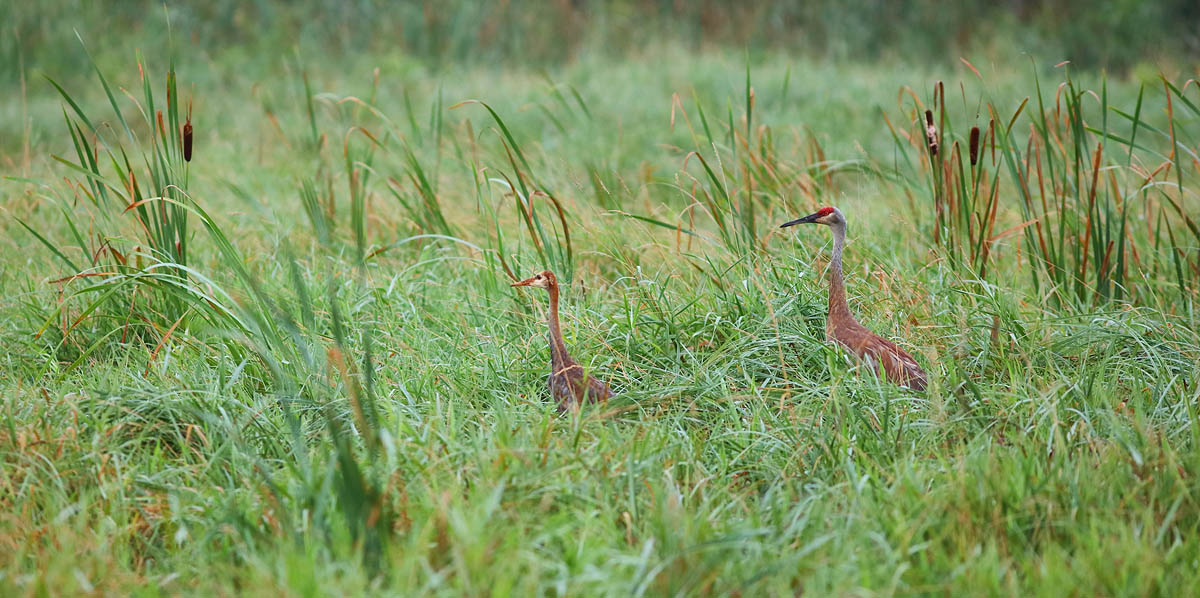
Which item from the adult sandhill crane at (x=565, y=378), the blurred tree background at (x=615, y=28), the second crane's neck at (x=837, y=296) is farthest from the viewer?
the blurred tree background at (x=615, y=28)

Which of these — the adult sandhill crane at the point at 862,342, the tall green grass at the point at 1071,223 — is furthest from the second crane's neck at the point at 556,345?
the tall green grass at the point at 1071,223

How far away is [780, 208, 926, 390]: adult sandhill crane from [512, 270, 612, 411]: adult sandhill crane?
0.80 meters

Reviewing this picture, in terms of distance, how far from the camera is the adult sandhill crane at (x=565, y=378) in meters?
2.89

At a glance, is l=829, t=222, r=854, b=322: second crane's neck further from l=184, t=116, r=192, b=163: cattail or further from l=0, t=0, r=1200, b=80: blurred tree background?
l=0, t=0, r=1200, b=80: blurred tree background

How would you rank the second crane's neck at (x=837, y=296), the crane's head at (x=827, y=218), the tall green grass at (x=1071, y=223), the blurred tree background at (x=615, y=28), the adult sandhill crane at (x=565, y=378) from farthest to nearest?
the blurred tree background at (x=615, y=28) < the tall green grass at (x=1071, y=223) < the crane's head at (x=827, y=218) < the second crane's neck at (x=837, y=296) < the adult sandhill crane at (x=565, y=378)

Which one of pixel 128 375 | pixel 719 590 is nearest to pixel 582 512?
pixel 719 590

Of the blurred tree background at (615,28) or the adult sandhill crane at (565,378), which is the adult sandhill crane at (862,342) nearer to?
the adult sandhill crane at (565,378)

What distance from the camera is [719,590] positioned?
2.11m

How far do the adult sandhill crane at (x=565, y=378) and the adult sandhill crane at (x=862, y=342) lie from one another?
2.63 feet

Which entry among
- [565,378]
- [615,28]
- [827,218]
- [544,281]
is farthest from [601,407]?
[615,28]

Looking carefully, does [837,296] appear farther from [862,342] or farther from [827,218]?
[827,218]

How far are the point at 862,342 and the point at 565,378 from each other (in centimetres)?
98

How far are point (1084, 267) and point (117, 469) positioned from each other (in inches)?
134

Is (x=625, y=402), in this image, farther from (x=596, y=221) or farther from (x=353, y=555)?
(x=596, y=221)
